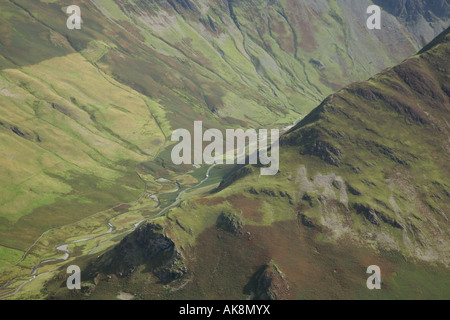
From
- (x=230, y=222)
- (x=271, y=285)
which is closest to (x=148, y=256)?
(x=230, y=222)

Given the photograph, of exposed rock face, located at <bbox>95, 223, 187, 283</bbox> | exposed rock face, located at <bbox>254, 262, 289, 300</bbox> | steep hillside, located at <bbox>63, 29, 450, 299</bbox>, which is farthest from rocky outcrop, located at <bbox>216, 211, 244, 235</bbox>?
exposed rock face, located at <bbox>95, 223, 187, 283</bbox>

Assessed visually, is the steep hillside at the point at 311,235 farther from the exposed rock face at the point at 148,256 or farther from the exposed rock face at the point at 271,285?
the exposed rock face at the point at 148,256

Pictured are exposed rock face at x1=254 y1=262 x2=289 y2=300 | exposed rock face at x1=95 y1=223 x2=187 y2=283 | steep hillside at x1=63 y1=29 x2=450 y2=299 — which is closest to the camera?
exposed rock face at x1=254 y1=262 x2=289 y2=300

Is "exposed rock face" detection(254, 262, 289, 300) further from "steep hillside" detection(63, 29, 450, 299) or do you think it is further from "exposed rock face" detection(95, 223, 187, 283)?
"exposed rock face" detection(95, 223, 187, 283)

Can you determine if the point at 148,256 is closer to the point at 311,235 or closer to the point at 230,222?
the point at 230,222

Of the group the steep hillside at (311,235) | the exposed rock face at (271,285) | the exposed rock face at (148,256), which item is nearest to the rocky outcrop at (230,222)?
the steep hillside at (311,235)

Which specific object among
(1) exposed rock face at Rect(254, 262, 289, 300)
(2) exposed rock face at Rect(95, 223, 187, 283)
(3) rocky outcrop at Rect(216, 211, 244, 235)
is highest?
(3) rocky outcrop at Rect(216, 211, 244, 235)
